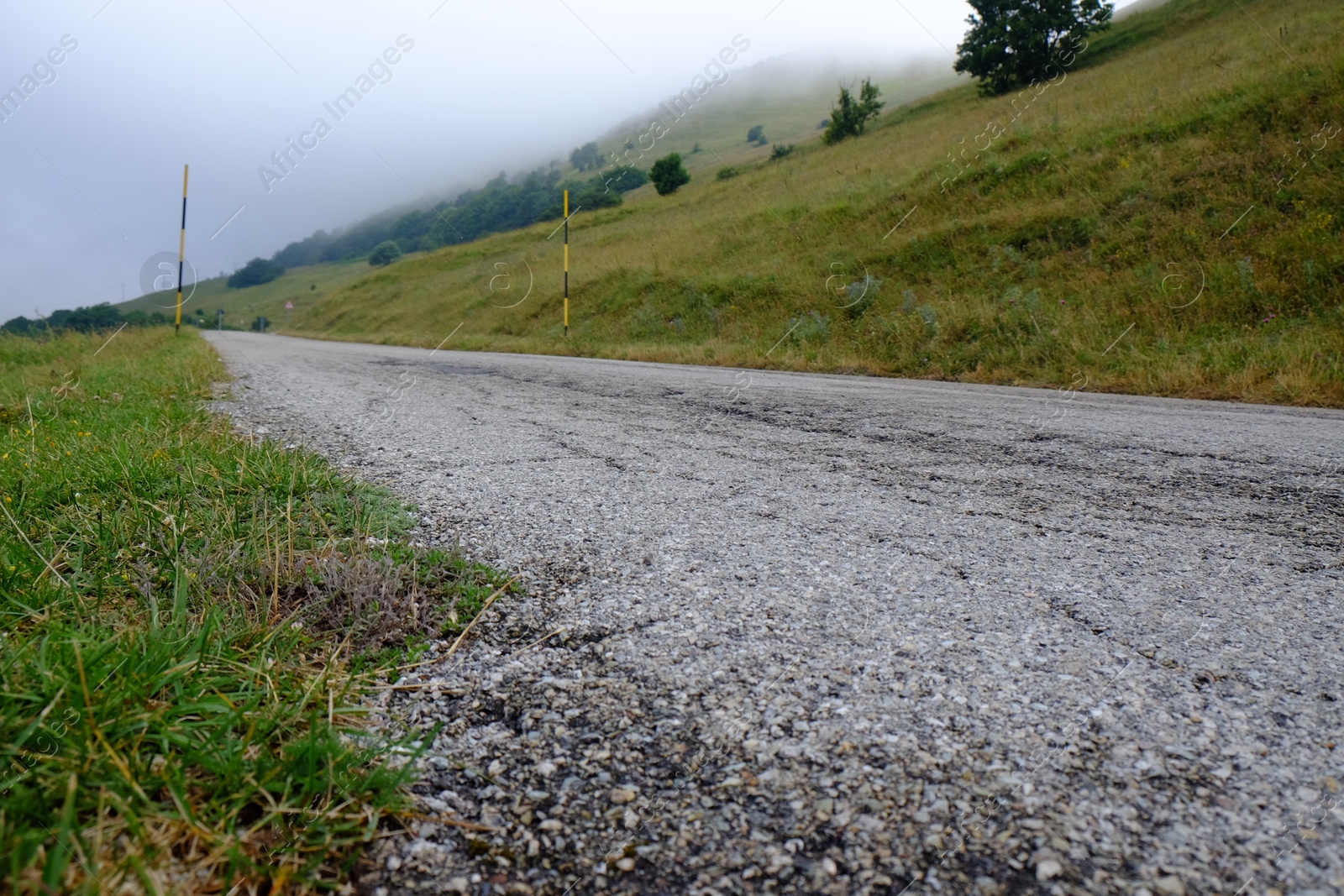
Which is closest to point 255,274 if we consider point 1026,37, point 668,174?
point 668,174

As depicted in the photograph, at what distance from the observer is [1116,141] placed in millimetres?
14438

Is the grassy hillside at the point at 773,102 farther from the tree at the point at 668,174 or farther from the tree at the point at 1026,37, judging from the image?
the tree at the point at 1026,37

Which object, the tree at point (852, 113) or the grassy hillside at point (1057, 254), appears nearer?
the grassy hillside at point (1057, 254)

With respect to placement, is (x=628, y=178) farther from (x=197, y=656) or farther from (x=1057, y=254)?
(x=197, y=656)

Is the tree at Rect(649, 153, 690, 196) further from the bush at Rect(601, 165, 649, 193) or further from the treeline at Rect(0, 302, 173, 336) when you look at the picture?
the treeline at Rect(0, 302, 173, 336)

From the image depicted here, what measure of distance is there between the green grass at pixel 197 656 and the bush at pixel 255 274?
10938 cm

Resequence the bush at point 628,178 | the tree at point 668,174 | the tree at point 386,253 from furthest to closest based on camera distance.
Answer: the tree at point 386,253
the bush at point 628,178
the tree at point 668,174

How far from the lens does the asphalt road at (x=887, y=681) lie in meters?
1.11

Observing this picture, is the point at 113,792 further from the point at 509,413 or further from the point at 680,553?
the point at 509,413

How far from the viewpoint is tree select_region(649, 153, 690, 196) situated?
121ft

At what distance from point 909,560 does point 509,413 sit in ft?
11.0

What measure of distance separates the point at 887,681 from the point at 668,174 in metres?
38.4

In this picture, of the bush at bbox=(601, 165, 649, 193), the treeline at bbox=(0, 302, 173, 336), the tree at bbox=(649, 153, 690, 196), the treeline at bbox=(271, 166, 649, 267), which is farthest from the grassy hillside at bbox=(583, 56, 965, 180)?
the treeline at bbox=(0, 302, 173, 336)

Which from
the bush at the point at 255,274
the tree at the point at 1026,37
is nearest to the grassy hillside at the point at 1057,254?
the tree at the point at 1026,37
